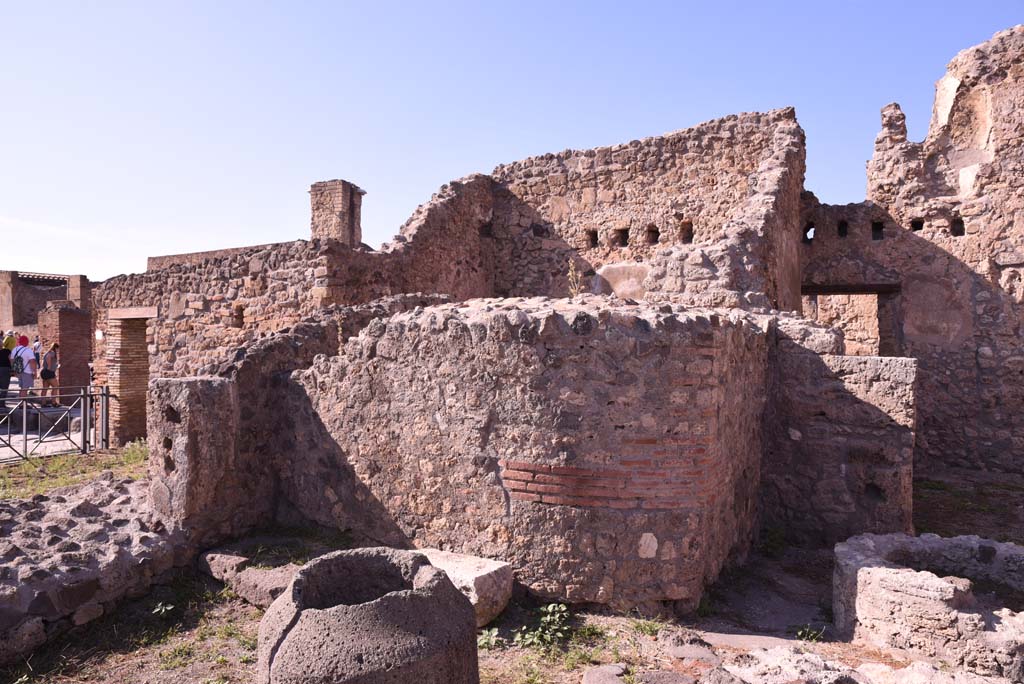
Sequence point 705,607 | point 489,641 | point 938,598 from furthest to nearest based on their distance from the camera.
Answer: point 705,607, point 489,641, point 938,598

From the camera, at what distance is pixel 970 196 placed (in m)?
9.08

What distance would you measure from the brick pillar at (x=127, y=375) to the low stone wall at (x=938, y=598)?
9.94m

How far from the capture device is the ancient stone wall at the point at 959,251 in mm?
8836

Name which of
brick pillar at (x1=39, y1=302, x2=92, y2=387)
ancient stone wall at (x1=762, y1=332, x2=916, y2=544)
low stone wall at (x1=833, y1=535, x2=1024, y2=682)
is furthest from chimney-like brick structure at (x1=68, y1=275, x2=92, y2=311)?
low stone wall at (x1=833, y1=535, x2=1024, y2=682)

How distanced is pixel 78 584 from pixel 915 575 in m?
4.93

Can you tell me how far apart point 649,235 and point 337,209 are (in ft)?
34.6

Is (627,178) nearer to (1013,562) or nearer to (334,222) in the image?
(1013,562)

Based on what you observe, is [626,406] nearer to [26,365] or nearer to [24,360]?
[24,360]

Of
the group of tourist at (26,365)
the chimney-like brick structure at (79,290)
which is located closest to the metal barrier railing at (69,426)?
the group of tourist at (26,365)

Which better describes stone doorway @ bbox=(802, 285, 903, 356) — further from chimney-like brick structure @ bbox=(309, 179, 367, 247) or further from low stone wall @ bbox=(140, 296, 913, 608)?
chimney-like brick structure @ bbox=(309, 179, 367, 247)

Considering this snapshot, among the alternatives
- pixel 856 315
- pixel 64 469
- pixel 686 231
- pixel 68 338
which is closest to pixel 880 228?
pixel 686 231

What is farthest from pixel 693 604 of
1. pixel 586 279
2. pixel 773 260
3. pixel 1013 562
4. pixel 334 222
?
pixel 334 222

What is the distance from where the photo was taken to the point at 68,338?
1748 cm

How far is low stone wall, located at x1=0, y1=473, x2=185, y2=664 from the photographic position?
3969 millimetres
